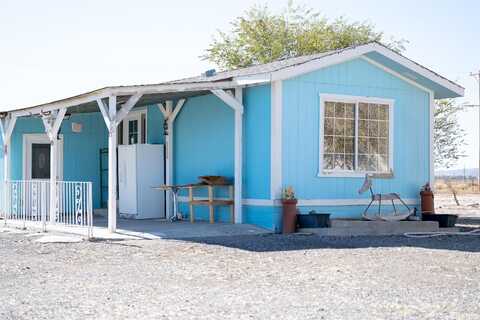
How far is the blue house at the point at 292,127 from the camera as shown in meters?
12.8

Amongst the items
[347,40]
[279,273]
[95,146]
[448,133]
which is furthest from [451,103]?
[279,273]

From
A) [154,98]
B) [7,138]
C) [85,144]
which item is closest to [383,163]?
[154,98]

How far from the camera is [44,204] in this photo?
42.3ft

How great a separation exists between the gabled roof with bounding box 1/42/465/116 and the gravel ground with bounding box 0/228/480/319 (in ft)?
9.16

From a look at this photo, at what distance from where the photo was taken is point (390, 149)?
14.3 metres

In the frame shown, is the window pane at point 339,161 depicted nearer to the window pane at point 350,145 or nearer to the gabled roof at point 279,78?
the window pane at point 350,145

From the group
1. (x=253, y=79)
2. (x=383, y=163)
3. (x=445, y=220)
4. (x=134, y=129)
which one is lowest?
(x=445, y=220)

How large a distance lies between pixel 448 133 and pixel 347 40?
20.4ft

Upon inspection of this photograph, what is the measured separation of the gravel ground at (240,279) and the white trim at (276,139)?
59.5 inches

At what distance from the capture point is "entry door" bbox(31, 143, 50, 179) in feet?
58.2

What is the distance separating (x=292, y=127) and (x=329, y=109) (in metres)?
1.02

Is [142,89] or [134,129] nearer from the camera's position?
[142,89]

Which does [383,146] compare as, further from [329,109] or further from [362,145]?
[329,109]

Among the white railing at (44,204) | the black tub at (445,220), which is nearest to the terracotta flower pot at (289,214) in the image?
the black tub at (445,220)
